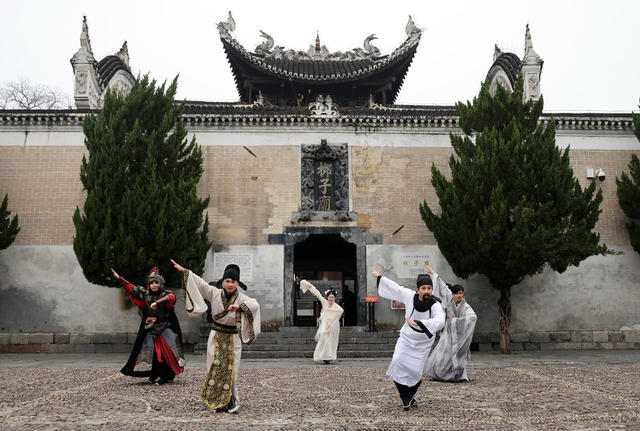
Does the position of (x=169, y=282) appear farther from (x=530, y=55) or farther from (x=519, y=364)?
(x=530, y=55)

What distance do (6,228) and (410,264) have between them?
1009cm

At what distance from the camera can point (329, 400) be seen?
5.58 meters

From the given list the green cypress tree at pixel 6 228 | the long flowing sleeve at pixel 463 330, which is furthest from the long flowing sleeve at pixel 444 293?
the green cypress tree at pixel 6 228

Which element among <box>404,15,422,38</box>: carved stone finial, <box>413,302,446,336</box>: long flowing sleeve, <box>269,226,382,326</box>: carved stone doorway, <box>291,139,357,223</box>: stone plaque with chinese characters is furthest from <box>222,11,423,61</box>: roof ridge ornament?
<box>413,302,446,336</box>: long flowing sleeve

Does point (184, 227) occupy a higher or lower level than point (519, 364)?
higher

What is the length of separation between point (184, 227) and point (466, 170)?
661 centimetres

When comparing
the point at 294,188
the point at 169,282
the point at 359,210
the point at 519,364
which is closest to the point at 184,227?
the point at 169,282

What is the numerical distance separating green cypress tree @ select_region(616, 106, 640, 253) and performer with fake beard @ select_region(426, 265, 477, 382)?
8155 mm

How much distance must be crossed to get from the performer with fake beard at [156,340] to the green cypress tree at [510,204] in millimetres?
7152

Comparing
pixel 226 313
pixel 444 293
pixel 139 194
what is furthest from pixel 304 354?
pixel 226 313

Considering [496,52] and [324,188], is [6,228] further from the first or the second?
[496,52]

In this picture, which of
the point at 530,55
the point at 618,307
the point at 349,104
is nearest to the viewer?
the point at 618,307

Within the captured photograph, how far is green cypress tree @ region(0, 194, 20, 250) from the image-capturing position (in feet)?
41.5

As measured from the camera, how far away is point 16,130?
46.3 feet
